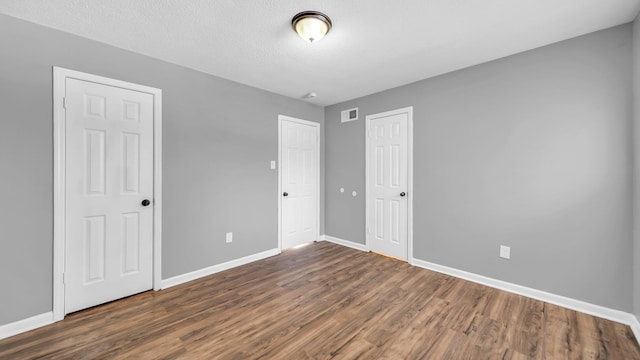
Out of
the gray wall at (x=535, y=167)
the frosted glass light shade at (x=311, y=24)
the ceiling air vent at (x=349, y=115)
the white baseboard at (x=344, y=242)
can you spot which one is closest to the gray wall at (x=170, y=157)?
the ceiling air vent at (x=349, y=115)

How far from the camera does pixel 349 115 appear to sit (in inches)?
163

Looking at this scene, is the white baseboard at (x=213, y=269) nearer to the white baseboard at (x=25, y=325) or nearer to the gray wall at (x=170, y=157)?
the gray wall at (x=170, y=157)

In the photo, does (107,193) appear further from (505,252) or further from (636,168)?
(636,168)

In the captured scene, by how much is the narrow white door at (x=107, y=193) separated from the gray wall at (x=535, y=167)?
3217mm

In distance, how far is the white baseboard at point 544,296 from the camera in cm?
209

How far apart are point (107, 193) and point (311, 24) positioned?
2416 millimetres

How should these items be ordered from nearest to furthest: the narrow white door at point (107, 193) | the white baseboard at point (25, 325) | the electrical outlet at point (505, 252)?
the white baseboard at point (25, 325), the narrow white door at point (107, 193), the electrical outlet at point (505, 252)

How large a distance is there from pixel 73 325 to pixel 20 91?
6.34 feet

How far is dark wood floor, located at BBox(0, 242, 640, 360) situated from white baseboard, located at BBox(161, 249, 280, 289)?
0.32ft

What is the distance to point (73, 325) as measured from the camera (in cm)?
203

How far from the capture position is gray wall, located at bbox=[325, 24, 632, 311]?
211 cm

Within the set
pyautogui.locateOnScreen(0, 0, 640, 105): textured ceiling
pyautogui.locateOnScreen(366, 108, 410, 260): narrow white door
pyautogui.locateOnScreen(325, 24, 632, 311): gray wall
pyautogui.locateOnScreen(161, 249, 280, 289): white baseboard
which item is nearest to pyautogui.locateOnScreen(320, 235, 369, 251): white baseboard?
pyautogui.locateOnScreen(366, 108, 410, 260): narrow white door

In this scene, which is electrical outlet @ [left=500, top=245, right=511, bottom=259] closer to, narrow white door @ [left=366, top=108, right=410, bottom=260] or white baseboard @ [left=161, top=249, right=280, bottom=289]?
narrow white door @ [left=366, top=108, right=410, bottom=260]

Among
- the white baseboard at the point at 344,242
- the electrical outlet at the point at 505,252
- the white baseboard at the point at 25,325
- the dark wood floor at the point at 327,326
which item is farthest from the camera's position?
the white baseboard at the point at 344,242
